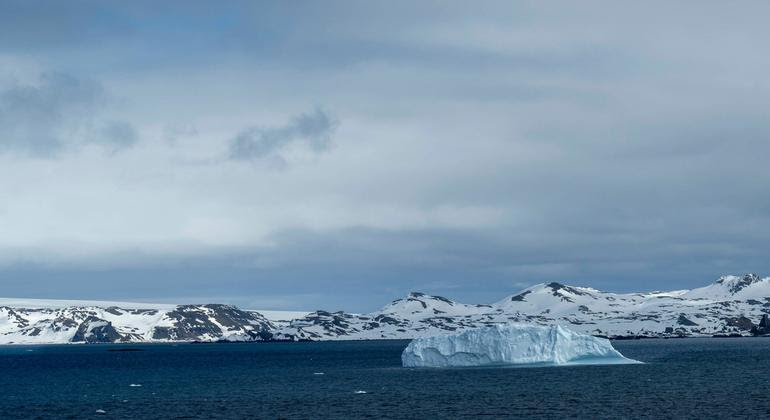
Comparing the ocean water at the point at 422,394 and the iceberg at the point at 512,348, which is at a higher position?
the iceberg at the point at 512,348

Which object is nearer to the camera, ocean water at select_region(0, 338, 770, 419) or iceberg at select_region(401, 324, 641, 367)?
ocean water at select_region(0, 338, 770, 419)

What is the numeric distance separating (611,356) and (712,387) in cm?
4267

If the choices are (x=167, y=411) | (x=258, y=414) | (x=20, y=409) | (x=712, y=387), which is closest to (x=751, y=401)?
(x=712, y=387)

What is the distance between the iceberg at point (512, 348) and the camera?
413 feet

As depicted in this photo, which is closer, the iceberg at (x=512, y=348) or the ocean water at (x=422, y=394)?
the ocean water at (x=422, y=394)

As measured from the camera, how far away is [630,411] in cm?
6756

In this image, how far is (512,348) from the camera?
12762 cm

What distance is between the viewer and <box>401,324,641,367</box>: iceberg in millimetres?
125875

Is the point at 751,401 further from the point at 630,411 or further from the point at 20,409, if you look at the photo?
the point at 20,409

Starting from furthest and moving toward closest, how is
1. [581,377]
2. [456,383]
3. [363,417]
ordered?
[581,377] < [456,383] < [363,417]

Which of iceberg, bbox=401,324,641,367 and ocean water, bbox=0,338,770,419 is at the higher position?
iceberg, bbox=401,324,641,367

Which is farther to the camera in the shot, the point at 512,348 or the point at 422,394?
the point at 512,348

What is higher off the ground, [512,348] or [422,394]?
[512,348]

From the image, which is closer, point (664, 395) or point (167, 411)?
point (167, 411)
